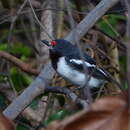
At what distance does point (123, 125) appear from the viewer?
193cm

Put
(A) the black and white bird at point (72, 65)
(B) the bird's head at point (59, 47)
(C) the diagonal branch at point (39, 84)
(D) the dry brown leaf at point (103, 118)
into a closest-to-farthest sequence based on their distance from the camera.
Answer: (D) the dry brown leaf at point (103, 118) < (C) the diagonal branch at point (39, 84) < (A) the black and white bird at point (72, 65) < (B) the bird's head at point (59, 47)

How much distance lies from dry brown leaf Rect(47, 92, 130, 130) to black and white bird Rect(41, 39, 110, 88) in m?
2.60

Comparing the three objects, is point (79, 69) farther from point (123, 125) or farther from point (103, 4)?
point (123, 125)

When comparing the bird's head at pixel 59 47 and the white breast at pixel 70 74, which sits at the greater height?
the bird's head at pixel 59 47

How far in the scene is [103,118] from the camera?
6.34 ft

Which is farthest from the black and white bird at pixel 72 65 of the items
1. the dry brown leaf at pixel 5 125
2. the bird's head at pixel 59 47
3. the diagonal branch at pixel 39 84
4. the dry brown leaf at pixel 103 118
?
the dry brown leaf at pixel 103 118

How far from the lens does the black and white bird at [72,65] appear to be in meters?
4.73

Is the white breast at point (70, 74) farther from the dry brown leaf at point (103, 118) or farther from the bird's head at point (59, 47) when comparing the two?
the dry brown leaf at point (103, 118)

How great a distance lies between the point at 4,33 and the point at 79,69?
3.32 m

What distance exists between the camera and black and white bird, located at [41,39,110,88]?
186 inches

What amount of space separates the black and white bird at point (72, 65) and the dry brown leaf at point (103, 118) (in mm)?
2600

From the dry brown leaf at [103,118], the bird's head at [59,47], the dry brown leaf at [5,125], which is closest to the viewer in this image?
the dry brown leaf at [103,118]

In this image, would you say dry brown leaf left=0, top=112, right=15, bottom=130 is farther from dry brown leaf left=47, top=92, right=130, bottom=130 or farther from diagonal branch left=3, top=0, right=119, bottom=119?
diagonal branch left=3, top=0, right=119, bottom=119

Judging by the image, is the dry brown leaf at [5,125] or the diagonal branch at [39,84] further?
the diagonal branch at [39,84]
